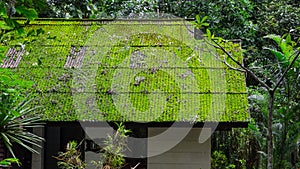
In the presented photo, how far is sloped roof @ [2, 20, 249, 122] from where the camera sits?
5969 millimetres

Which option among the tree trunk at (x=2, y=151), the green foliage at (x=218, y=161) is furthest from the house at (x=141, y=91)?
the green foliage at (x=218, y=161)

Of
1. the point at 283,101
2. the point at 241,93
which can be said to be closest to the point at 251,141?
the point at 283,101

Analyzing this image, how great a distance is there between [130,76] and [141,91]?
362 mm

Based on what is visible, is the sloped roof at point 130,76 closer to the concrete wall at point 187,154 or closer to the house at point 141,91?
the house at point 141,91

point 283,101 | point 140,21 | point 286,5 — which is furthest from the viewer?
point 286,5

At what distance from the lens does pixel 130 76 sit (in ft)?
21.4

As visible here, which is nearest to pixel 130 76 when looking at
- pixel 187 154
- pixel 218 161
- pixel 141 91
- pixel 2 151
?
pixel 141 91

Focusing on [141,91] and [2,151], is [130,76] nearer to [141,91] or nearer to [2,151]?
[141,91]

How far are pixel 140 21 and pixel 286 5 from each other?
4.56 m

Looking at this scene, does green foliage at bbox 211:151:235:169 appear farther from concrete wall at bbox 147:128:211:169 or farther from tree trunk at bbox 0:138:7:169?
tree trunk at bbox 0:138:7:169

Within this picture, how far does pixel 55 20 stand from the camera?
7.83 metres

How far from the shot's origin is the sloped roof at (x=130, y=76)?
19.6 feet

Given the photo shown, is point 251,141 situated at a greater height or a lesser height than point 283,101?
lesser

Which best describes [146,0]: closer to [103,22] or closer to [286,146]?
[103,22]
